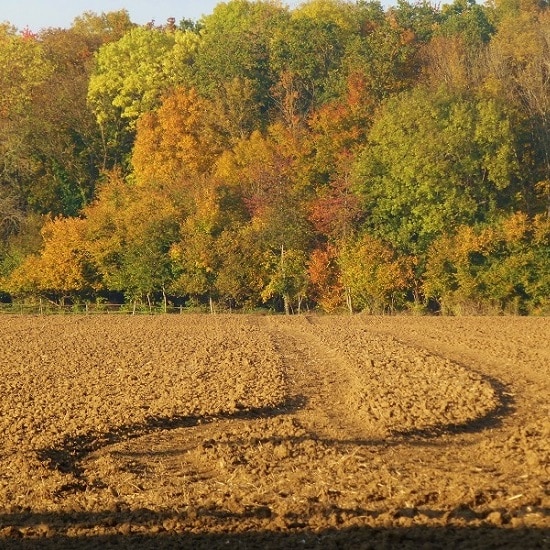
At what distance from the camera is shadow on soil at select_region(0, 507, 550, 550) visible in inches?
380

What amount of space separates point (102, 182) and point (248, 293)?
15.5 meters

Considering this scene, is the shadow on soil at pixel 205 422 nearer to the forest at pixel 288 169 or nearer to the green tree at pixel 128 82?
the forest at pixel 288 169

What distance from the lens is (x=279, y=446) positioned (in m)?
14.7

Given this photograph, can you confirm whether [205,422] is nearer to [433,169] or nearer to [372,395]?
[372,395]

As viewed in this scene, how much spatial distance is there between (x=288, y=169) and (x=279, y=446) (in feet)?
142

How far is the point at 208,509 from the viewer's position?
11500mm

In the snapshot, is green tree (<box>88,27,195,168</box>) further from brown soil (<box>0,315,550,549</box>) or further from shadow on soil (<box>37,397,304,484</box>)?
shadow on soil (<box>37,397,304,484</box>)

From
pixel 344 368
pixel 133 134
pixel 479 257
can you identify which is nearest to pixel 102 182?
pixel 133 134

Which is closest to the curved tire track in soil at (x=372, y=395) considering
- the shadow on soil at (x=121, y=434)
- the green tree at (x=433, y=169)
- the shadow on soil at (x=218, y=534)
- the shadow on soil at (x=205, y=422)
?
the shadow on soil at (x=205, y=422)

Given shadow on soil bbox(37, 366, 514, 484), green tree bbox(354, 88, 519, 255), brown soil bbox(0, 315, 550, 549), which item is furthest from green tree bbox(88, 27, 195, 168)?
shadow on soil bbox(37, 366, 514, 484)

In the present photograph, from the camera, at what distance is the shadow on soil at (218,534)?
966 centimetres

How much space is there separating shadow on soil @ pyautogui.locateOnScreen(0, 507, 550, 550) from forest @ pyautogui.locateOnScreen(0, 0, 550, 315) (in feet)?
134

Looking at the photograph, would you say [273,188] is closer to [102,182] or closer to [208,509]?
[102,182]

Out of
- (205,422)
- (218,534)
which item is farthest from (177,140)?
(218,534)
